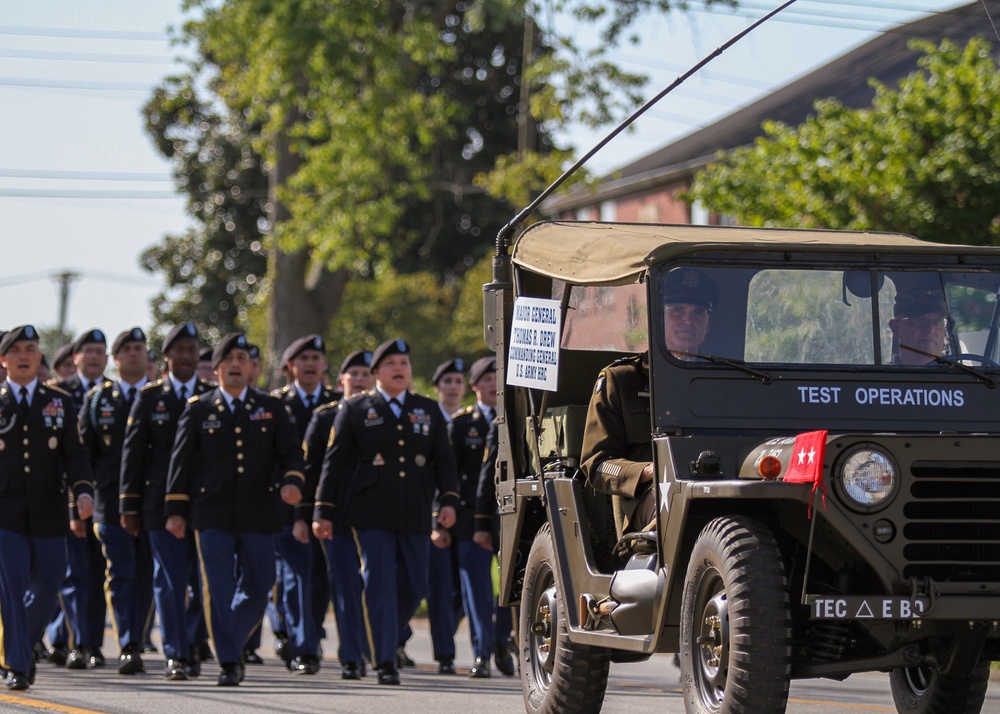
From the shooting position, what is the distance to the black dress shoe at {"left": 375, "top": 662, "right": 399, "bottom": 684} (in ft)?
35.6

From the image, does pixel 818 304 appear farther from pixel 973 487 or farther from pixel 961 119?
pixel 961 119

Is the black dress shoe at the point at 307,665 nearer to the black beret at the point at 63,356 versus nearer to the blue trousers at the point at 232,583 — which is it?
the blue trousers at the point at 232,583

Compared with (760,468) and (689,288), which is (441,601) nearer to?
(689,288)

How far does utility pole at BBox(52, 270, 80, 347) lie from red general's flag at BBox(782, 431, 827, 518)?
56.8 m

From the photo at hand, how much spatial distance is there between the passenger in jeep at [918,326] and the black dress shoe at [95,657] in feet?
23.3

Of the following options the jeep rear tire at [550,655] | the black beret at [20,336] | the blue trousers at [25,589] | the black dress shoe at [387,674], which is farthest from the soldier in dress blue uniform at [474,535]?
the black beret at [20,336]

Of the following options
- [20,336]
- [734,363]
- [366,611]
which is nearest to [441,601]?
[366,611]

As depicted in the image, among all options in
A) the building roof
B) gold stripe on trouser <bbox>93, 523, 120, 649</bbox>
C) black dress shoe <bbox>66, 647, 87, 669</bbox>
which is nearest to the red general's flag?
gold stripe on trouser <bbox>93, 523, 120, 649</bbox>

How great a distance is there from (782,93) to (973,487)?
4592 cm

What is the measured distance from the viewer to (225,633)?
10.9m

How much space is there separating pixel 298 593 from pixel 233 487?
171 cm

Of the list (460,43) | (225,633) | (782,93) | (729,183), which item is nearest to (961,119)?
(729,183)

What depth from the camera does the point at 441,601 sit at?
12.2 m

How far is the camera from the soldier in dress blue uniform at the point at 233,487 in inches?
435
